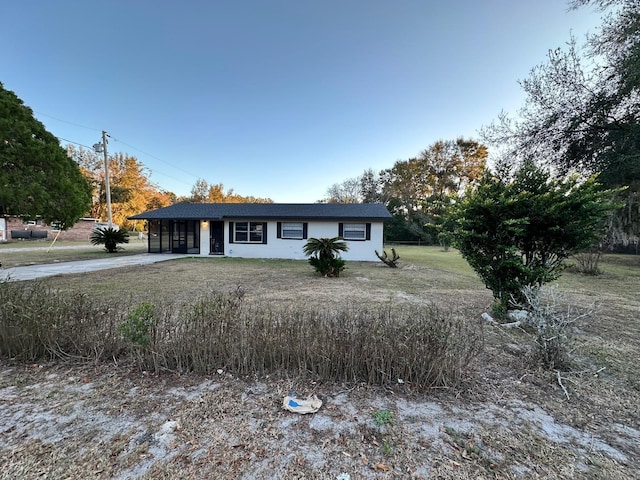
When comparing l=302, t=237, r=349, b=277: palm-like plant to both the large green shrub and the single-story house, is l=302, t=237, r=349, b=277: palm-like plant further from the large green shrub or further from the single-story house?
the large green shrub

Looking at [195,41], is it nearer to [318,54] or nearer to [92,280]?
[318,54]

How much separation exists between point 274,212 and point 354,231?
4459 millimetres

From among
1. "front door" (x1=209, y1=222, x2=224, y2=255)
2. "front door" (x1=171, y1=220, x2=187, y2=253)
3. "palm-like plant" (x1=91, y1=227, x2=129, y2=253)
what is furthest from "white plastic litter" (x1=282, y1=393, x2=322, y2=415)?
"palm-like plant" (x1=91, y1=227, x2=129, y2=253)

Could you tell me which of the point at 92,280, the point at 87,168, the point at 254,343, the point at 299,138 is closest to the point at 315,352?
the point at 254,343

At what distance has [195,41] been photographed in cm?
1165

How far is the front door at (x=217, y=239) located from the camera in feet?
48.6

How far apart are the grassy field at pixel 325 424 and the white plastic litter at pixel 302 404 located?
0.06 meters

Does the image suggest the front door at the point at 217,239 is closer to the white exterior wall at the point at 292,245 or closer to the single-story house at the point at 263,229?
the single-story house at the point at 263,229

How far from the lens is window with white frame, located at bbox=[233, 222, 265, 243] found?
14180 mm

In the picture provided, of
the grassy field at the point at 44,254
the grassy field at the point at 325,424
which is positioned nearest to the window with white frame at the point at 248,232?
the grassy field at the point at 44,254

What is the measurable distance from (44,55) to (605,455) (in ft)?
66.3

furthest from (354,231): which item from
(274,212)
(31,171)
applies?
(31,171)

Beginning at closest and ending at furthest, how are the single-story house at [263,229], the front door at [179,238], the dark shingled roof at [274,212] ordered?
the dark shingled roof at [274,212]
the single-story house at [263,229]
the front door at [179,238]

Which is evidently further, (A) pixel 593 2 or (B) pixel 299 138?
(B) pixel 299 138
